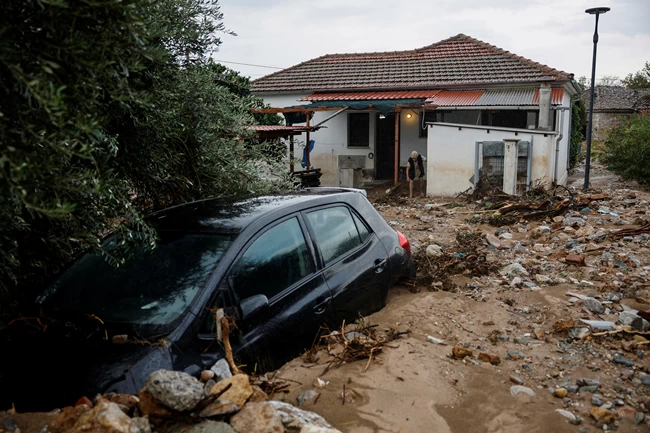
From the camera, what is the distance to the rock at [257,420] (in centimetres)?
262

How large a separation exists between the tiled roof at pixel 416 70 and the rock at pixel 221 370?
57.7 ft

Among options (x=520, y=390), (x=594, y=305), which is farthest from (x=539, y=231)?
(x=520, y=390)

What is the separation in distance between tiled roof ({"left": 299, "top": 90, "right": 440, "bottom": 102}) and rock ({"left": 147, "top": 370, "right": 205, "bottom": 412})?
16.3 metres

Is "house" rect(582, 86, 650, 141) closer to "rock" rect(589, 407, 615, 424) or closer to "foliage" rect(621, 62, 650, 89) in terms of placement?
"foliage" rect(621, 62, 650, 89)

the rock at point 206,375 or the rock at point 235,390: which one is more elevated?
the rock at point 235,390

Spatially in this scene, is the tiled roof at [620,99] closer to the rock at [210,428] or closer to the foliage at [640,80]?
the foliage at [640,80]

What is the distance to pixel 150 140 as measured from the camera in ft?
14.7

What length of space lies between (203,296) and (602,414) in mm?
2595

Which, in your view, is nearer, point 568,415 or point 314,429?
point 314,429

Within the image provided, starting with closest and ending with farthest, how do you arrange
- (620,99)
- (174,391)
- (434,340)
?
(174,391), (434,340), (620,99)

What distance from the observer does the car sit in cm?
308

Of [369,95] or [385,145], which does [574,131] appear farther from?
[369,95]

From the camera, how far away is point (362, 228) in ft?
16.1

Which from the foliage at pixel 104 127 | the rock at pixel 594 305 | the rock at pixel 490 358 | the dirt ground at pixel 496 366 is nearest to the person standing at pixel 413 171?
the dirt ground at pixel 496 366
